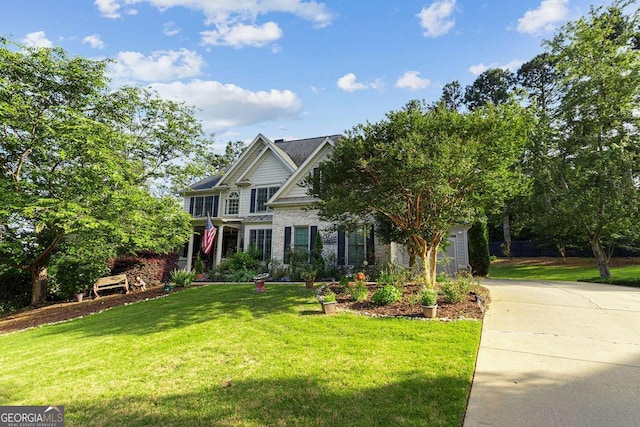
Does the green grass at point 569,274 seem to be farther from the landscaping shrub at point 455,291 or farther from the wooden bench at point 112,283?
the wooden bench at point 112,283

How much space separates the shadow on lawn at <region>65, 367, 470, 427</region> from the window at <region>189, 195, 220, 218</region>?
702 inches

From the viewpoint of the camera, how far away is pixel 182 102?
1576 cm

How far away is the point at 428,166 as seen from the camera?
7.53 m

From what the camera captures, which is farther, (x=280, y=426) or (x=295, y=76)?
(x=295, y=76)

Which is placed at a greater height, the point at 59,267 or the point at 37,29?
the point at 37,29

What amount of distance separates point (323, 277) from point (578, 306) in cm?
892

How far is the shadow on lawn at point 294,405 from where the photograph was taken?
3.38 meters

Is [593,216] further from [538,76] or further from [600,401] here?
[538,76]

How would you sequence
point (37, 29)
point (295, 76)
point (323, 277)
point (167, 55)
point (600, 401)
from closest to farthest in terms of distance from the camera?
1. point (600, 401)
2. point (37, 29)
3. point (167, 55)
4. point (295, 76)
5. point (323, 277)

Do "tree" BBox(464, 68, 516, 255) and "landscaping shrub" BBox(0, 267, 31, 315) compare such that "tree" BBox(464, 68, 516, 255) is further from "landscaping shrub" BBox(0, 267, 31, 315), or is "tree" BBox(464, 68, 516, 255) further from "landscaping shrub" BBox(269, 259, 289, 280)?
"landscaping shrub" BBox(0, 267, 31, 315)

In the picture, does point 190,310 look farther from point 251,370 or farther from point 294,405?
point 294,405

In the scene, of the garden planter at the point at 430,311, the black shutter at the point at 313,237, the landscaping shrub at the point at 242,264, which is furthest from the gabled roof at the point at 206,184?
the garden planter at the point at 430,311

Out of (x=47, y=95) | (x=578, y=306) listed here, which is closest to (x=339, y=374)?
(x=578, y=306)

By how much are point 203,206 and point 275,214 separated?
25.0 ft
